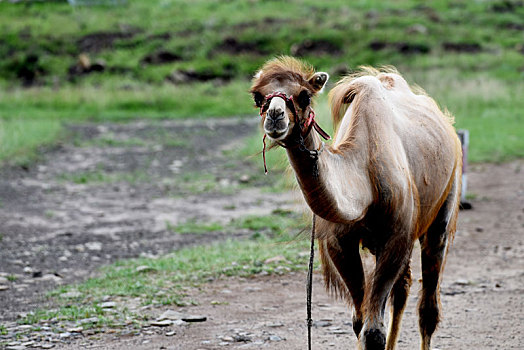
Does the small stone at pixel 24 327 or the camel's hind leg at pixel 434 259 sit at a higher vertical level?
the camel's hind leg at pixel 434 259

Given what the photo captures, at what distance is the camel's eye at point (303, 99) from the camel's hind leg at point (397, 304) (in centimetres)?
200

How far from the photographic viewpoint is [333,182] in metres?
3.75

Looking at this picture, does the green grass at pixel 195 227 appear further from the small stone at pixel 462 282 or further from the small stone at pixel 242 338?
the small stone at pixel 242 338

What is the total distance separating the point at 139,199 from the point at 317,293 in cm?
517

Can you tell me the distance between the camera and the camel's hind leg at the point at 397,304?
515cm

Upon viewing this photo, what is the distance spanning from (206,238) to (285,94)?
18.4ft

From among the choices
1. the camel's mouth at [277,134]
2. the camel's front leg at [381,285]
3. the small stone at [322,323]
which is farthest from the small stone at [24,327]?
the camel's mouth at [277,134]

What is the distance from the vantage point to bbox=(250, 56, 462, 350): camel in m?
3.63

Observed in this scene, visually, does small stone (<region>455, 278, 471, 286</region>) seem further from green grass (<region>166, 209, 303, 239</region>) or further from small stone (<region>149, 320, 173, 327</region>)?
small stone (<region>149, 320, 173, 327</region>)

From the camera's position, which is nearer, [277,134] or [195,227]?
[277,134]

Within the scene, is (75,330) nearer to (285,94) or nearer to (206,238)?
(285,94)

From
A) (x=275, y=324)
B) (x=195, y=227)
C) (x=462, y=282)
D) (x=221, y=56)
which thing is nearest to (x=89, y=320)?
(x=275, y=324)

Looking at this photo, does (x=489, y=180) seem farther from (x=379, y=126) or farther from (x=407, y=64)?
(x=407, y=64)

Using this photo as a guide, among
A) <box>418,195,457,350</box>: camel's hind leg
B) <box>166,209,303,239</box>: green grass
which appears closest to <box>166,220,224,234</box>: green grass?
<box>166,209,303,239</box>: green grass
